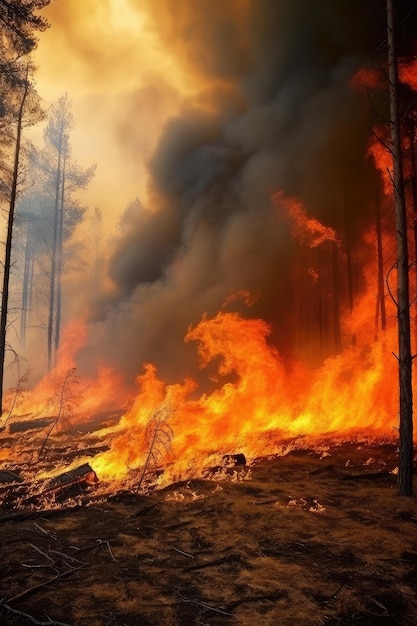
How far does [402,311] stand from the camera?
7176 millimetres

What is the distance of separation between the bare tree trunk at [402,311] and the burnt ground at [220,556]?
1.84ft

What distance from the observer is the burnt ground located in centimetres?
356

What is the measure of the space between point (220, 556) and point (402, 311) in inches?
212

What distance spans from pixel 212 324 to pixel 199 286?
12.6 feet

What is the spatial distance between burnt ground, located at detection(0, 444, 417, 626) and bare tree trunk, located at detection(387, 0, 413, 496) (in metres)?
0.56

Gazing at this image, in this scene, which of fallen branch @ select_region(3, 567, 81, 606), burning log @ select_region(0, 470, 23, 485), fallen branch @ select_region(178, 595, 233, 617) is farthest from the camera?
burning log @ select_region(0, 470, 23, 485)

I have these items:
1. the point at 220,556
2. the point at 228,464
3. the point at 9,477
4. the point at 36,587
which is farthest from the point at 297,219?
the point at 36,587

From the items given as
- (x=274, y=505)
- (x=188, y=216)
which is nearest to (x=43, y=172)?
(x=188, y=216)

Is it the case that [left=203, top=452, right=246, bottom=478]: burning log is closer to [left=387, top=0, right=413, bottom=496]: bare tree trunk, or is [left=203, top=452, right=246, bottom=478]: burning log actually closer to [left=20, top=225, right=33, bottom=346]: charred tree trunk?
[left=387, top=0, right=413, bottom=496]: bare tree trunk

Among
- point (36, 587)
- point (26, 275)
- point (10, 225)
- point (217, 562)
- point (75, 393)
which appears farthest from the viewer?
point (26, 275)

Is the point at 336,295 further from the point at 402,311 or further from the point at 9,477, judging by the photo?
the point at 9,477

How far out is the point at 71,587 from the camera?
3.97m

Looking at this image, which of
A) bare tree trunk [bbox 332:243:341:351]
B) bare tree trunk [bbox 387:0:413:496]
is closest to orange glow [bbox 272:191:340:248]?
bare tree trunk [bbox 332:243:341:351]

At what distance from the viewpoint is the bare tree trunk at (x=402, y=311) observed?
22.4 ft
